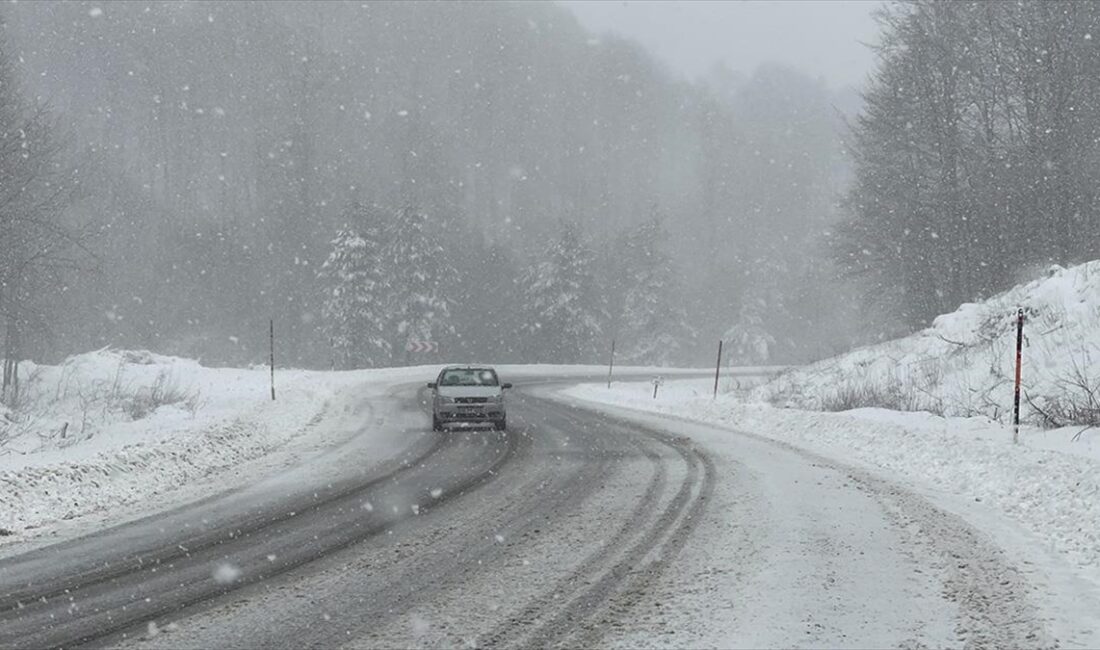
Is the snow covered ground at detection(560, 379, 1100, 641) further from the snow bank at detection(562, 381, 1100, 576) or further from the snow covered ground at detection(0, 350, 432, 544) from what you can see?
the snow covered ground at detection(0, 350, 432, 544)

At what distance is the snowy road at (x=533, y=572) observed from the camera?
4.73 meters

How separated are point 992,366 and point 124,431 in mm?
16251

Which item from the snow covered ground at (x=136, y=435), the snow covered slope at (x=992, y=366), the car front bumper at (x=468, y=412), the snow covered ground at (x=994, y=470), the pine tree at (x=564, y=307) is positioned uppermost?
the pine tree at (x=564, y=307)

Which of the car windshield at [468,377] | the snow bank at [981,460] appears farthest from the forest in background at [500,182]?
the car windshield at [468,377]

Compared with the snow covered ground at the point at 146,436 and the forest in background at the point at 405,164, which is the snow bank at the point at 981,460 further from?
the forest in background at the point at 405,164

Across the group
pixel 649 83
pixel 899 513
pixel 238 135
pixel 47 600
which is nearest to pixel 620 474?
pixel 899 513

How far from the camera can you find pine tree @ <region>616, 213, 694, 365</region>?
238 ft

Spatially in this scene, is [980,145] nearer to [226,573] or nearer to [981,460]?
[981,460]

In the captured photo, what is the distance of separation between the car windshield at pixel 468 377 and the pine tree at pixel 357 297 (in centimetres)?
4171

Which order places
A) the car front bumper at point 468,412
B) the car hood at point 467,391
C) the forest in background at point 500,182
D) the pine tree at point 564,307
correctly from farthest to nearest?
1. the pine tree at point 564,307
2. the forest in background at point 500,182
3. the car hood at point 467,391
4. the car front bumper at point 468,412

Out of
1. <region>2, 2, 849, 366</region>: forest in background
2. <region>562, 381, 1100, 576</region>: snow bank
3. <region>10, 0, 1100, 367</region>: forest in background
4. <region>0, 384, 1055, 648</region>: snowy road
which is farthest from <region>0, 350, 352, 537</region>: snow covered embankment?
<region>2, 2, 849, 366</region>: forest in background

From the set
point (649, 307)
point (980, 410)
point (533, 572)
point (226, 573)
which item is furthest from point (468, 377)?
point (649, 307)

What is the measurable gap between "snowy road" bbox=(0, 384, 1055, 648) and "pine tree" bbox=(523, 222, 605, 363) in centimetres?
5541

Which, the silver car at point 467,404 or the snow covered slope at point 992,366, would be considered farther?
the silver car at point 467,404
